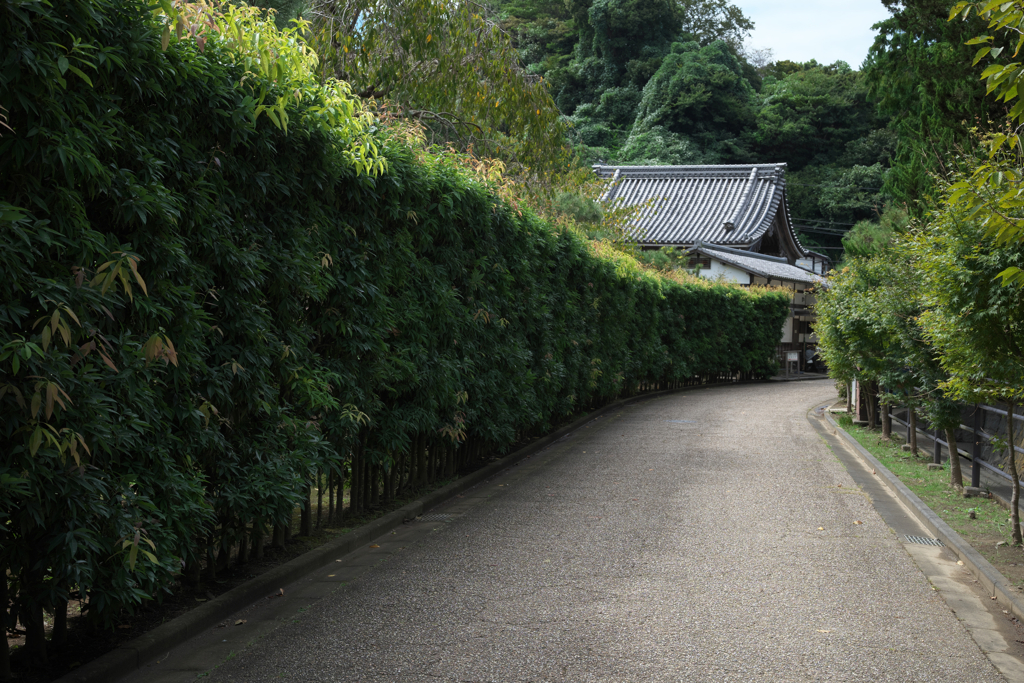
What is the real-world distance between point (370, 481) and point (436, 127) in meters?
7.06

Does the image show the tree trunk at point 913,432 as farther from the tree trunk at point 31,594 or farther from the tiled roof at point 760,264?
the tiled roof at point 760,264

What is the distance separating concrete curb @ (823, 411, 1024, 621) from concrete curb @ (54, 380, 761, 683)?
4.72 metres

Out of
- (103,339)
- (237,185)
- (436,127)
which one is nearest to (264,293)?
(237,185)

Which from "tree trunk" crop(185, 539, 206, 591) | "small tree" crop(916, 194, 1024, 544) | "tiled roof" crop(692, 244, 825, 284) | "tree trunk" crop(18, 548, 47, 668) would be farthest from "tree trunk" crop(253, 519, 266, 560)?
"tiled roof" crop(692, 244, 825, 284)

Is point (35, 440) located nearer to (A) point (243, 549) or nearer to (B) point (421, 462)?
(A) point (243, 549)

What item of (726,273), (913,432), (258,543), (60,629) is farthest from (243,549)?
(726,273)

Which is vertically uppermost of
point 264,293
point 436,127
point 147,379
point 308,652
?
point 436,127

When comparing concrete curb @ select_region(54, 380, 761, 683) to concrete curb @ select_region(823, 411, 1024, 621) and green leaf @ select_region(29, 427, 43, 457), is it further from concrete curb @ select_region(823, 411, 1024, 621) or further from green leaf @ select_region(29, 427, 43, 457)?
concrete curb @ select_region(823, 411, 1024, 621)

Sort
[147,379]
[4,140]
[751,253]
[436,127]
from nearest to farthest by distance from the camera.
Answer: [4,140], [147,379], [436,127], [751,253]

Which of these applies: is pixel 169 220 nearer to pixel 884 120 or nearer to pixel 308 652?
pixel 308 652

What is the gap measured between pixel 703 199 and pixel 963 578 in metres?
33.9

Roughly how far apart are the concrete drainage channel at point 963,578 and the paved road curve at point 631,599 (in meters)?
0.12

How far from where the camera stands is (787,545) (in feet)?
21.9

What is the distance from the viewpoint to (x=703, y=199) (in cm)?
3812
